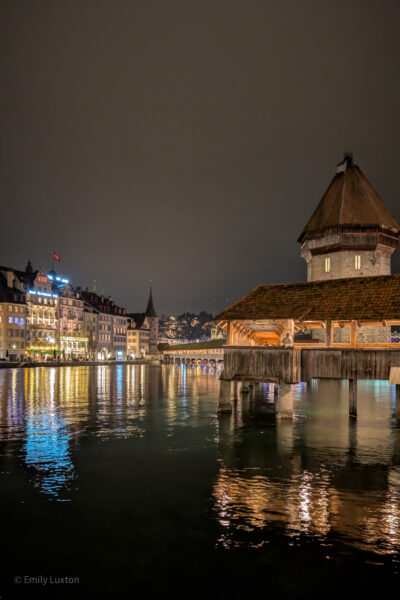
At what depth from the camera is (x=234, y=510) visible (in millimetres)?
12930

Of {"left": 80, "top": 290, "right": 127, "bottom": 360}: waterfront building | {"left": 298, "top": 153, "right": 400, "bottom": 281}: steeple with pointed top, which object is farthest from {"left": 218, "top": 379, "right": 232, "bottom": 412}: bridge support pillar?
{"left": 80, "top": 290, "right": 127, "bottom": 360}: waterfront building

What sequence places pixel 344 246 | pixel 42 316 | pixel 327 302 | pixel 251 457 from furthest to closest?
pixel 42 316 < pixel 344 246 < pixel 327 302 < pixel 251 457

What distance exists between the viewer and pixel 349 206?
165 feet

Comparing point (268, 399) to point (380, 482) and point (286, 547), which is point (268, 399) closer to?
point (380, 482)

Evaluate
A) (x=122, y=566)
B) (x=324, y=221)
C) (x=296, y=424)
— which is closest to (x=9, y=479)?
(x=122, y=566)

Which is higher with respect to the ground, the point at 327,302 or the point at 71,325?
the point at 327,302

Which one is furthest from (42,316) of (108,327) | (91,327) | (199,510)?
(199,510)

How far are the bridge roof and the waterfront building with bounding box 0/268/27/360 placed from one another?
81.9 metres

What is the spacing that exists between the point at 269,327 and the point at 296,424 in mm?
9494

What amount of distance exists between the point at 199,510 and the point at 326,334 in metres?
14.5

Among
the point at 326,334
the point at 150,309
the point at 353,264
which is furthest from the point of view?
the point at 150,309

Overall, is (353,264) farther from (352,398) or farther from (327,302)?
(327,302)

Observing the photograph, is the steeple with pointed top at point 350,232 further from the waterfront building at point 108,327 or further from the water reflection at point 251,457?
the waterfront building at point 108,327

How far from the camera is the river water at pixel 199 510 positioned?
9.46m
